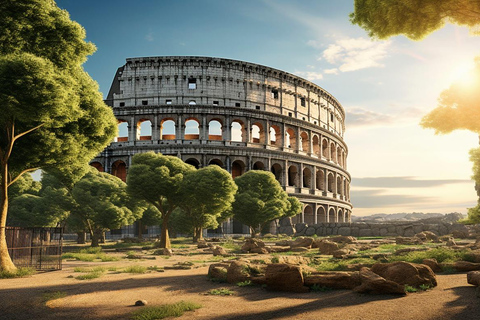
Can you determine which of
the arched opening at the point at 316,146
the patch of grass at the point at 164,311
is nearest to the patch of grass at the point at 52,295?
the patch of grass at the point at 164,311

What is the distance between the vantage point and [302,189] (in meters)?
50.0

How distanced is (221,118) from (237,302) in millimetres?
40335

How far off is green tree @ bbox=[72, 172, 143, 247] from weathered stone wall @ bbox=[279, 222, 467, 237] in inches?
743

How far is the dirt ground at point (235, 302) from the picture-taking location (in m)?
6.68

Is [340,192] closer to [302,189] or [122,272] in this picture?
[302,189]

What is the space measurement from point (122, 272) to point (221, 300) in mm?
6336

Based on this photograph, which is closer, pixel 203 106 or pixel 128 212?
pixel 128 212

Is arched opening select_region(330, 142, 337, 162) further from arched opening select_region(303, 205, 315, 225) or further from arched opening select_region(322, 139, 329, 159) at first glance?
arched opening select_region(303, 205, 315, 225)

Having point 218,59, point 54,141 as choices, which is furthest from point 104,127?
point 218,59

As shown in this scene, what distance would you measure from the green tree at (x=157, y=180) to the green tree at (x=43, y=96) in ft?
33.6

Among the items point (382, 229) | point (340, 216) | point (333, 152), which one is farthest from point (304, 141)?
point (382, 229)

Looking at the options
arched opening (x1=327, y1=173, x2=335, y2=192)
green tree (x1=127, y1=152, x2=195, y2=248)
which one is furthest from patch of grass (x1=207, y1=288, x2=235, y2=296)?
arched opening (x1=327, y1=173, x2=335, y2=192)

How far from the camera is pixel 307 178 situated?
53.3 metres

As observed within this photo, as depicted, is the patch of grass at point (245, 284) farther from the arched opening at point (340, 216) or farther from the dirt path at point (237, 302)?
the arched opening at point (340, 216)
